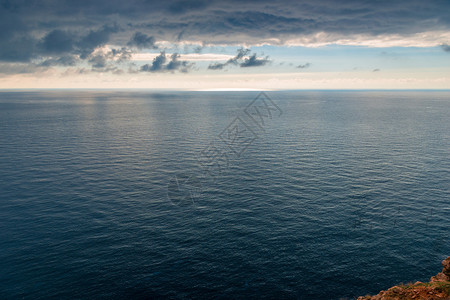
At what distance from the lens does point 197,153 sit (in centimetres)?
14162

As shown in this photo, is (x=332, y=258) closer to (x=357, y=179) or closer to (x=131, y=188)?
(x=357, y=179)

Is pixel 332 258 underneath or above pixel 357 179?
underneath

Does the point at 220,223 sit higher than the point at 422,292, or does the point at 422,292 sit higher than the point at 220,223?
the point at 422,292

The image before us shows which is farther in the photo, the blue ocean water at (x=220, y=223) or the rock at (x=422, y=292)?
the blue ocean water at (x=220, y=223)

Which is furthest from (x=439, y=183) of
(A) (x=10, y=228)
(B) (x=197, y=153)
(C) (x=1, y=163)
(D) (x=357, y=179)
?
(C) (x=1, y=163)

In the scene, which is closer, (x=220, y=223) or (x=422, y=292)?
(x=422, y=292)

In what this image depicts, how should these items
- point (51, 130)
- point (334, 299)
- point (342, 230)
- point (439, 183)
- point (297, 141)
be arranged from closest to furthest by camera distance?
point (334, 299)
point (342, 230)
point (439, 183)
point (297, 141)
point (51, 130)

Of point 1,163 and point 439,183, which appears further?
point 1,163

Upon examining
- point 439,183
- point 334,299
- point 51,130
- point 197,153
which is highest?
point 51,130

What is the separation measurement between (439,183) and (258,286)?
7985 cm

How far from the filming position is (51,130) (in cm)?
19600

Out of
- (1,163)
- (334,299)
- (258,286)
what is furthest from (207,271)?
(1,163)

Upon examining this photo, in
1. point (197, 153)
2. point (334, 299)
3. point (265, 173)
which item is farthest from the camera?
point (197, 153)

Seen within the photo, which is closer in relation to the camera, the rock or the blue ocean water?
the rock
